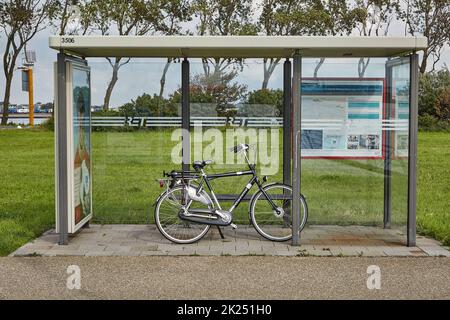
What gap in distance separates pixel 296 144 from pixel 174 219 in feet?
5.29

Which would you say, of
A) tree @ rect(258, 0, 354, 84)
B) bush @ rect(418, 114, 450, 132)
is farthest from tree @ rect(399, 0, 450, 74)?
bush @ rect(418, 114, 450, 132)

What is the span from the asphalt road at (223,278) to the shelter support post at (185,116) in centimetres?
203

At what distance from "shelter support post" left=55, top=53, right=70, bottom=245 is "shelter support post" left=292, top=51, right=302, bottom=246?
2475 mm

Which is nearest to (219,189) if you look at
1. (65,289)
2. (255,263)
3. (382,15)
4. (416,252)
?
(255,263)

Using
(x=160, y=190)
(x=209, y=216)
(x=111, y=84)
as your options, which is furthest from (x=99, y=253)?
(x=111, y=84)

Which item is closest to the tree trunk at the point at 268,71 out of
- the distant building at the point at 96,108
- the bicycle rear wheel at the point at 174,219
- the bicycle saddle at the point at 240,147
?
the bicycle saddle at the point at 240,147

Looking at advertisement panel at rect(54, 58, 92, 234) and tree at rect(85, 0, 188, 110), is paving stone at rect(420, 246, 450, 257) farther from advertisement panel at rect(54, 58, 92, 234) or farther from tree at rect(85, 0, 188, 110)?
tree at rect(85, 0, 188, 110)

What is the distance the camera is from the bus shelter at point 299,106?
798 centimetres

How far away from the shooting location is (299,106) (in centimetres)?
823

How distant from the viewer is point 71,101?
829cm

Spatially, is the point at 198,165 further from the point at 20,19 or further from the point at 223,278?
the point at 20,19

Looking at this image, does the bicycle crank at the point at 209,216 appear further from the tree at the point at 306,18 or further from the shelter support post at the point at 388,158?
the tree at the point at 306,18

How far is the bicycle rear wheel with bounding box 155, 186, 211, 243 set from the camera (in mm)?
8445

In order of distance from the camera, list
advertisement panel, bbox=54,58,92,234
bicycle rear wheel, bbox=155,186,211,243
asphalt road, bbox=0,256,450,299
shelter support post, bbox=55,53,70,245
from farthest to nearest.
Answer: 1. bicycle rear wheel, bbox=155,186,211,243
2. advertisement panel, bbox=54,58,92,234
3. shelter support post, bbox=55,53,70,245
4. asphalt road, bbox=0,256,450,299
